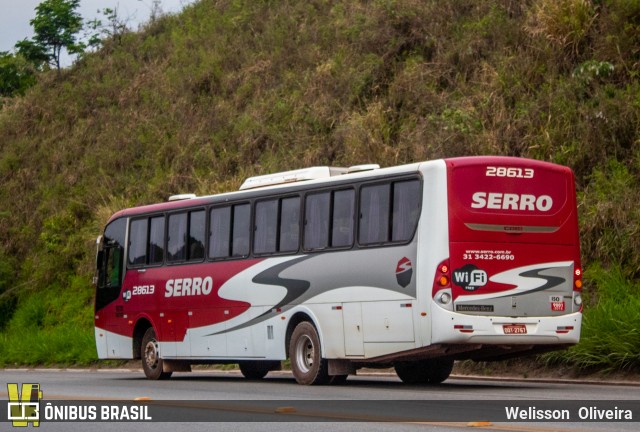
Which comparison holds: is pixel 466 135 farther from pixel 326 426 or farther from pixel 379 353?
pixel 326 426

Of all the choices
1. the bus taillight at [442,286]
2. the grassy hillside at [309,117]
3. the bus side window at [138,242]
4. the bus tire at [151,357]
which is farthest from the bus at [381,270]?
the grassy hillside at [309,117]

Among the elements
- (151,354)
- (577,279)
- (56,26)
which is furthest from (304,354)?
(56,26)

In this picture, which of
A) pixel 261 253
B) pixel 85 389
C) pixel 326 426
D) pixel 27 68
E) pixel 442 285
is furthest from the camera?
pixel 27 68

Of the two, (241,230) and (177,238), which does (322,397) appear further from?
(177,238)

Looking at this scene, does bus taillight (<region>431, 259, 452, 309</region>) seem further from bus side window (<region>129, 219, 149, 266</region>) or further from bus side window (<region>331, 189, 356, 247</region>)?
bus side window (<region>129, 219, 149, 266</region>)

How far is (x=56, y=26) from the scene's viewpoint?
2237 inches

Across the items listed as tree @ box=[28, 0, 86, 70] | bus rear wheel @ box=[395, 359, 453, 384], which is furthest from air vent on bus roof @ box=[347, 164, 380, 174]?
A: tree @ box=[28, 0, 86, 70]

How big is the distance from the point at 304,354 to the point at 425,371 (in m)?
2.02

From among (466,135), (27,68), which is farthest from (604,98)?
(27,68)

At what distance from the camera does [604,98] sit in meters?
25.3

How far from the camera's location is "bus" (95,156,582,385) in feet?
58.2

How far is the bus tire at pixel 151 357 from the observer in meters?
24.2

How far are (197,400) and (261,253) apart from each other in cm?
535

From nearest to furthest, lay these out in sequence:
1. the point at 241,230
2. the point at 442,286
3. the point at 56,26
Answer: the point at 442,286 < the point at 241,230 < the point at 56,26
